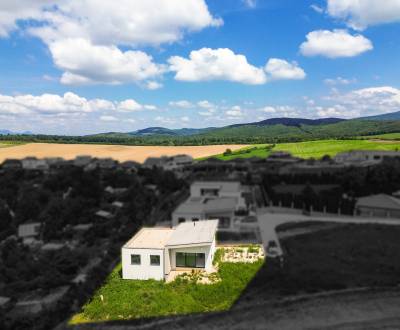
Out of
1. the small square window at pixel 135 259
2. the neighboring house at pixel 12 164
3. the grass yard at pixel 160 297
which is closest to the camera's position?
the grass yard at pixel 160 297

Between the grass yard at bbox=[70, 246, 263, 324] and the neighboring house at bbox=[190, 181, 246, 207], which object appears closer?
the grass yard at bbox=[70, 246, 263, 324]

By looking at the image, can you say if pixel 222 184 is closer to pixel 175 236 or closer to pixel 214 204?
pixel 214 204

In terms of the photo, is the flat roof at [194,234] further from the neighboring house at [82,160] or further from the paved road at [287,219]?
the neighboring house at [82,160]

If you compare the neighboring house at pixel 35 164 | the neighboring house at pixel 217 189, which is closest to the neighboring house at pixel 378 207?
the neighboring house at pixel 217 189

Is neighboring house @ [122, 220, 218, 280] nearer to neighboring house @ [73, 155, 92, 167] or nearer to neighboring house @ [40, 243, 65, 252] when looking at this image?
neighboring house @ [40, 243, 65, 252]

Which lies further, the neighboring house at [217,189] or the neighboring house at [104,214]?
the neighboring house at [217,189]

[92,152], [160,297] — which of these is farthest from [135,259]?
[92,152]

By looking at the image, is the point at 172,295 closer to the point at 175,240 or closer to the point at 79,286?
the point at 175,240

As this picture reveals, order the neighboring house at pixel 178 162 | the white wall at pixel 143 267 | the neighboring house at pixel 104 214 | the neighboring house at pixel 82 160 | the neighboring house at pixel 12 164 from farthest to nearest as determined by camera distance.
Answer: the neighboring house at pixel 12 164 → the neighboring house at pixel 82 160 → the neighboring house at pixel 178 162 → the neighboring house at pixel 104 214 → the white wall at pixel 143 267

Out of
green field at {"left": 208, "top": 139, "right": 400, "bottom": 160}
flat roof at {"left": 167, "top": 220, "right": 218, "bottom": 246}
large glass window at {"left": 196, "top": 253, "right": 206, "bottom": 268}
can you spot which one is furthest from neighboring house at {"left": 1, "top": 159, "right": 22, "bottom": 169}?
large glass window at {"left": 196, "top": 253, "right": 206, "bottom": 268}
